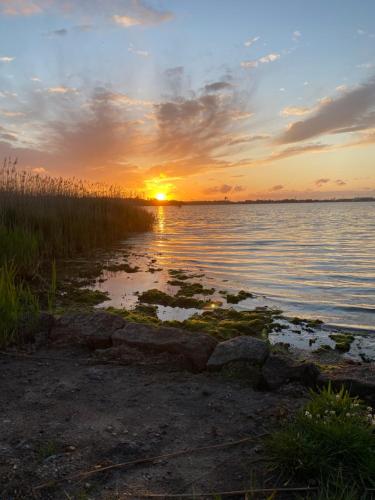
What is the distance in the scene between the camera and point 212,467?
2885 millimetres

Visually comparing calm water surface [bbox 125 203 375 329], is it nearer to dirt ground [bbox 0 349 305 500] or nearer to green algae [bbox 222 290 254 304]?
green algae [bbox 222 290 254 304]

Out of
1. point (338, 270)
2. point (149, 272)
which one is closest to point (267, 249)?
point (338, 270)

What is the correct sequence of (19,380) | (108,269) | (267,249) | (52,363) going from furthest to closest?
(267,249), (108,269), (52,363), (19,380)

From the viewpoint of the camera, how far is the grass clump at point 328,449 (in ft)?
8.72

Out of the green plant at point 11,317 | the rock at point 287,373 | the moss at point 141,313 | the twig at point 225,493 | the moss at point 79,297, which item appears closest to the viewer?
the twig at point 225,493

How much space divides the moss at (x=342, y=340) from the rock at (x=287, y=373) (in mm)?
2324

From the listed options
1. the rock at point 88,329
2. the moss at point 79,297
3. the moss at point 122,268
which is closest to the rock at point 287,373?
the rock at point 88,329

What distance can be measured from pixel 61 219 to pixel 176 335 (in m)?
11.0

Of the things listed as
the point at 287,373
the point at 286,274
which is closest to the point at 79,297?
the point at 287,373

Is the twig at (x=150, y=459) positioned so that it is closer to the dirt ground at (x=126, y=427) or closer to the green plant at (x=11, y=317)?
the dirt ground at (x=126, y=427)

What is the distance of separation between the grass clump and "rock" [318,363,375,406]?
91cm

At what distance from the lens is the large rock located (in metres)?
4.78

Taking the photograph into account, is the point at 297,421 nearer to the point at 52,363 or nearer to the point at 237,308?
the point at 52,363

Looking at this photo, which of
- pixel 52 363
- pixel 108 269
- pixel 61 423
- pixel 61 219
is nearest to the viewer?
pixel 61 423
